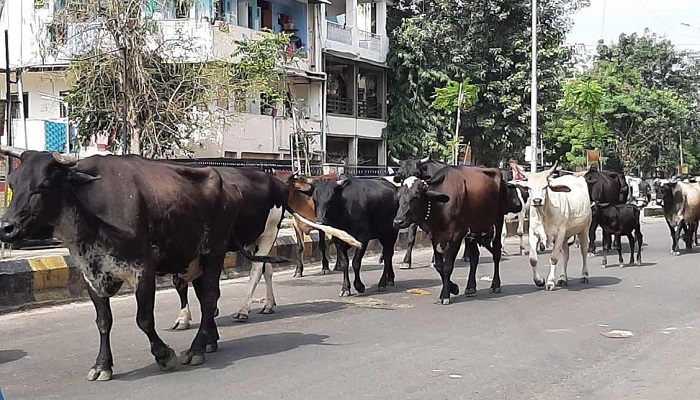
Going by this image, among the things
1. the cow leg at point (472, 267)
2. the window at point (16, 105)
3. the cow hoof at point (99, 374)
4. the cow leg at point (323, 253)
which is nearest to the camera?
the cow hoof at point (99, 374)

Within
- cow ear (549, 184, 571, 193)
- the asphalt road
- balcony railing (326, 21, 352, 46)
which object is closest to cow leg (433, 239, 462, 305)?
the asphalt road

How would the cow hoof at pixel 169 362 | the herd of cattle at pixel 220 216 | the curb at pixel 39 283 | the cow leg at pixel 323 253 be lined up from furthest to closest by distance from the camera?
the cow leg at pixel 323 253
the curb at pixel 39 283
the cow hoof at pixel 169 362
the herd of cattle at pixel 220 216

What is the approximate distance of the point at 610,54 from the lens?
2174 inches

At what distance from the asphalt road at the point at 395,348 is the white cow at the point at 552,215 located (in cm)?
47

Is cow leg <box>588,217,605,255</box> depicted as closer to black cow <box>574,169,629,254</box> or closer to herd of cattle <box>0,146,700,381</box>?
black cow <box>574,169,629,254</box>

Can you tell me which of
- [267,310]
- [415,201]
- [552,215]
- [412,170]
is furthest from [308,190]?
[552,215]

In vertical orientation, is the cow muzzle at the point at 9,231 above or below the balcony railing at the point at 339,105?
below

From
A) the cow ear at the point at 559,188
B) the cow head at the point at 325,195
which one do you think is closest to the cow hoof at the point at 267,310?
the cow head at the point at 325,195

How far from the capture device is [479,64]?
1378 inches

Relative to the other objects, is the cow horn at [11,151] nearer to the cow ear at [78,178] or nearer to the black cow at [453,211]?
the cow ear at [78,178]

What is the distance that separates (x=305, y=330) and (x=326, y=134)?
2362 cm

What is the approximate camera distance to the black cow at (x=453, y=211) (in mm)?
12195

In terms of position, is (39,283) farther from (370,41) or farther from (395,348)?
(370,41)

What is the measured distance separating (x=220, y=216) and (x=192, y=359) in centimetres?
143
